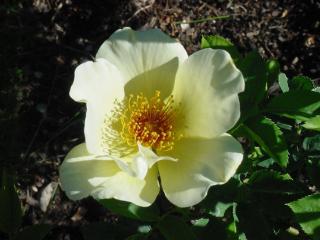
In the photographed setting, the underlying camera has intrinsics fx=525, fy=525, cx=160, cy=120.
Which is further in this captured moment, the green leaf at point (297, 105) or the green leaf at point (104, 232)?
the green leaf at point (104, 232)

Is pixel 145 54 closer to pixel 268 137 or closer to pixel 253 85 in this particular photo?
pixel 253 85

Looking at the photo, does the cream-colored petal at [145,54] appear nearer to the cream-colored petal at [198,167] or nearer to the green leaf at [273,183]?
the cream-colored petal at [198,167]

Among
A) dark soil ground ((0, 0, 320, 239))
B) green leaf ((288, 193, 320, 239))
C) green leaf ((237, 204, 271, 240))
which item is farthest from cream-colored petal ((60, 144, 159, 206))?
dark soil ground ((0, 0, 320, 239))

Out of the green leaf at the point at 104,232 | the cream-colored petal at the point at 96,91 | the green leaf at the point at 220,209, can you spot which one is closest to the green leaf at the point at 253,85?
Result: the green leaf at the point at 220,209

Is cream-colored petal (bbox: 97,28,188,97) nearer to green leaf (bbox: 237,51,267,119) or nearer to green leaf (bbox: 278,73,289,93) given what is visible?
green leaf (bbox: 237,51,267,119)

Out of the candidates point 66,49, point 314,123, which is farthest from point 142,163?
point 66,49

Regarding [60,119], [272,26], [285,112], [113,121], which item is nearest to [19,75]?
[60,119]
